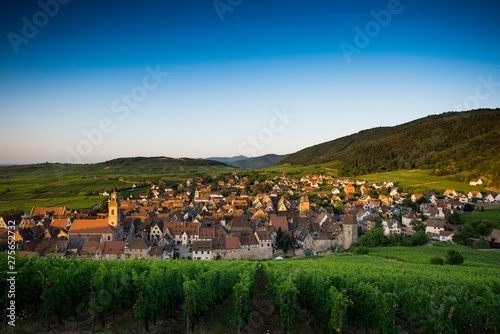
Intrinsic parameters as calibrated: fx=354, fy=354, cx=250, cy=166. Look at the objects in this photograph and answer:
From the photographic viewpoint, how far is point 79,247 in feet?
168

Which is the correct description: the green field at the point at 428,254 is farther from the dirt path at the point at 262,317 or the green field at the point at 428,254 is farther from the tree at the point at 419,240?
the dirt path at the point at 262,317

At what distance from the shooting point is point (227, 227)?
220ft

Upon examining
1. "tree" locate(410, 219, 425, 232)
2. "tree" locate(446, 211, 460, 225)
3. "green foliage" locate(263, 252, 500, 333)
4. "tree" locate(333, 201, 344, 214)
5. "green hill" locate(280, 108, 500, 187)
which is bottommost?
"tree" locate(410, 219, 425, 232)

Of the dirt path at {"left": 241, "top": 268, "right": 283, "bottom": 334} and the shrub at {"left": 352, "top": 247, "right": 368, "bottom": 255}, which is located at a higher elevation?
the dirt path at {"left": 241, "top": 268, "right": 283, "bottom": 334}

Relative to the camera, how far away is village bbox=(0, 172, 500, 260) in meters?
51.0

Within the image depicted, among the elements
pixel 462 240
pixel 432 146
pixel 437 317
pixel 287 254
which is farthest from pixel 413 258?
pixel 432 146

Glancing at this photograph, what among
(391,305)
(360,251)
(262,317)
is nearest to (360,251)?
(360,251)

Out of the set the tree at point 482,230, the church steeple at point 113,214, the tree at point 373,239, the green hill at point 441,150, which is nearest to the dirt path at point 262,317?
the tree at point 373,239

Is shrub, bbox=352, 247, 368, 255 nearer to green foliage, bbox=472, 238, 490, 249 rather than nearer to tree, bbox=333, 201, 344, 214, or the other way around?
green foliage, bbox=472, 238, 490, 249

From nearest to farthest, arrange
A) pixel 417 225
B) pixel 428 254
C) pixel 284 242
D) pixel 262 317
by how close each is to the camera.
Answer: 1. pixel 262 317
2. pixel 428 254
3. pixel 284 242
4. pixel 417 225

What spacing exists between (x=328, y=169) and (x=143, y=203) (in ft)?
355

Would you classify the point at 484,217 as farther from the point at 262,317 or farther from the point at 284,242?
the point at 262,317

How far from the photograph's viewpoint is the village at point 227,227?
51.0 m

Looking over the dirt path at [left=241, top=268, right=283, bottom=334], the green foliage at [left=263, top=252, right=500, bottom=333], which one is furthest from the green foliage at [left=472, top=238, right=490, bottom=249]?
the dirt path at [left=241, top=268, right=283, bottom=334]
